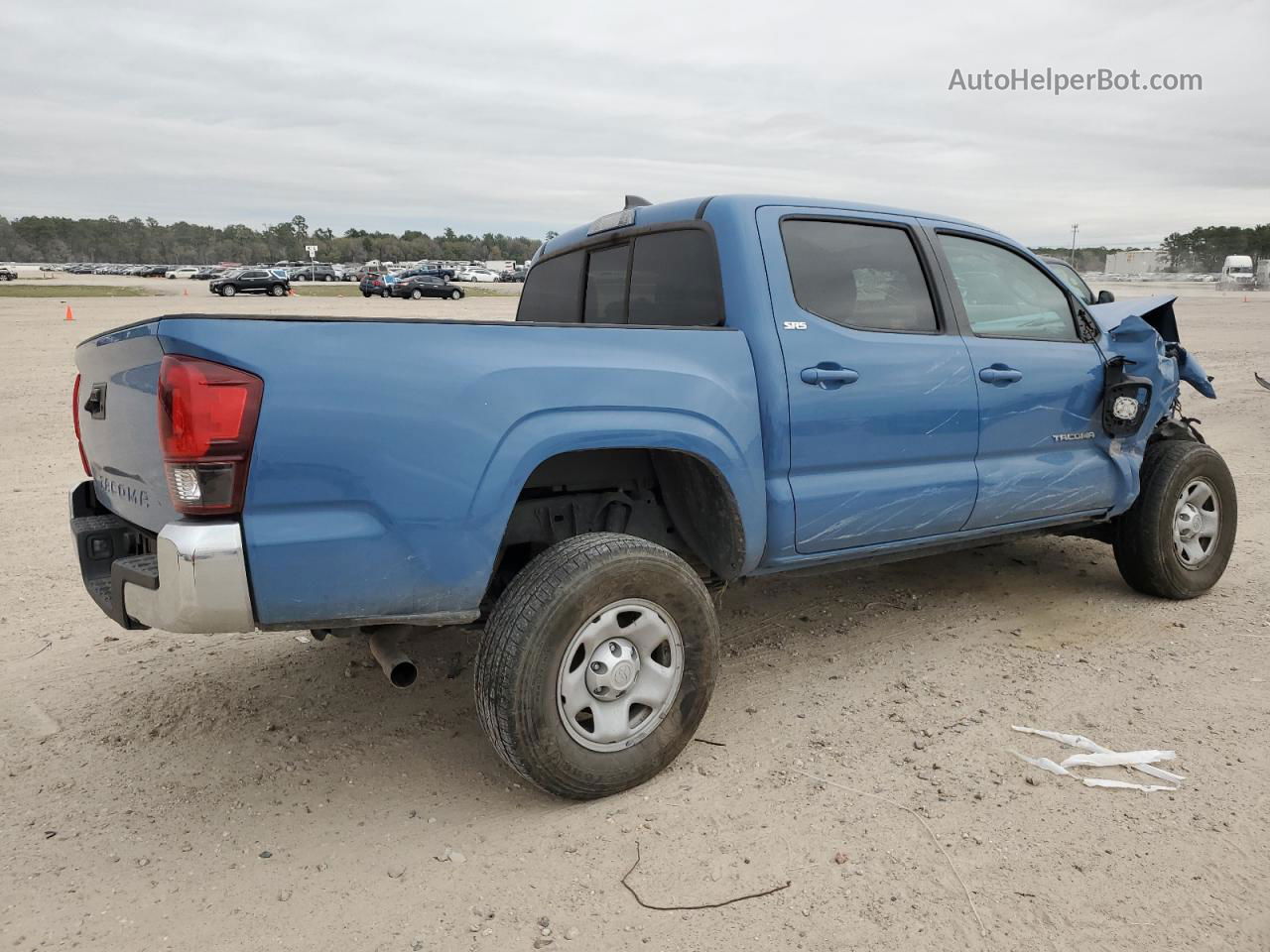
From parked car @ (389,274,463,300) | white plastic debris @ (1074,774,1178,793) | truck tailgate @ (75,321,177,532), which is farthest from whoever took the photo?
parked car @ (389,274,463,300)

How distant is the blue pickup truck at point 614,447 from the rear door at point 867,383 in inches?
0.5

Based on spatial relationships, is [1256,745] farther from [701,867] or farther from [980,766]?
[701,867]

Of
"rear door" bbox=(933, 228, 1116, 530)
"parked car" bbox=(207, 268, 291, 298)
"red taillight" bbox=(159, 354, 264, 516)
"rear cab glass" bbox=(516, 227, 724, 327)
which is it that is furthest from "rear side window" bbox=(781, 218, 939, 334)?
"parked car" bbox=(207, 268, 291, 298)

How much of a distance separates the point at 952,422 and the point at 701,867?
6.89ft

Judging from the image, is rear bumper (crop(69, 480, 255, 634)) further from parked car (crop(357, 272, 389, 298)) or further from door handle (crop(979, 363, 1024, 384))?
parked car (crop(357, 272, 389, 298))

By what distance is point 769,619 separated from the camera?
15.4 ft

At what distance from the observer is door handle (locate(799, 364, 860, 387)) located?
347 cm

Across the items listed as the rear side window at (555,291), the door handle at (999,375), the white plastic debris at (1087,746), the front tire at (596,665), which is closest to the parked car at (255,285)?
the rear side window at (555,291)

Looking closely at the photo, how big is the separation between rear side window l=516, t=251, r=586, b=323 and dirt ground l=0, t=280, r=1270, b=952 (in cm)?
166

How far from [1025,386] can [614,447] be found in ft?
6.67

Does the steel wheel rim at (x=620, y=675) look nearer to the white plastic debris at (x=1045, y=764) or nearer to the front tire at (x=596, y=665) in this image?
the front tire at (x=596, y=665)

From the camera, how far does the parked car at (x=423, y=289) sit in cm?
4431

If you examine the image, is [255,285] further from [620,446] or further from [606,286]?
[620,446]

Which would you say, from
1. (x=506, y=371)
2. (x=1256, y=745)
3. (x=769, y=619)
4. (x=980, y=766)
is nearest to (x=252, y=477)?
(x=506, y=371)
